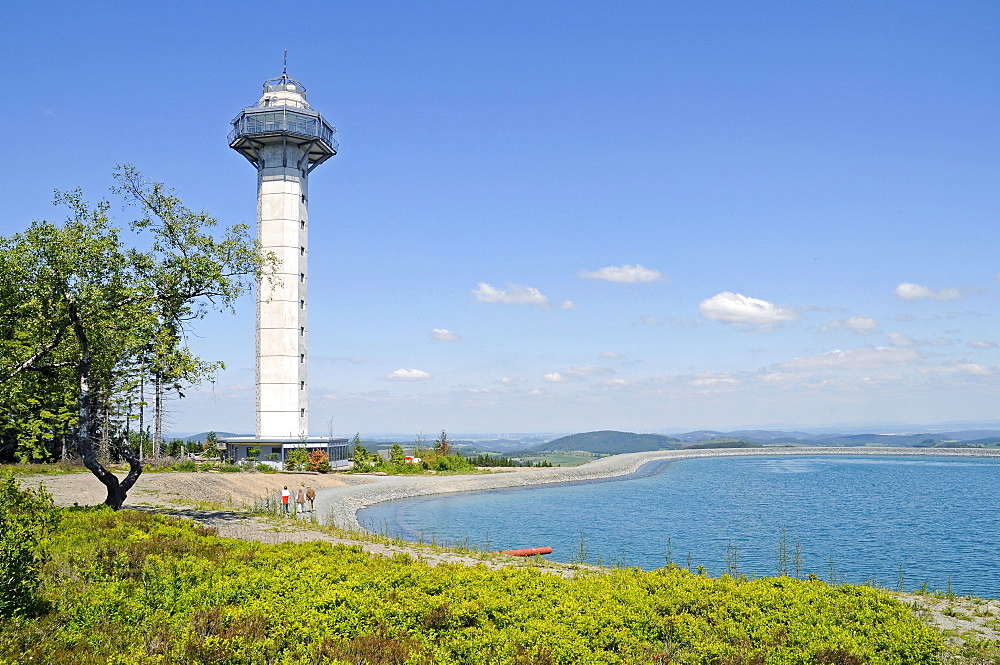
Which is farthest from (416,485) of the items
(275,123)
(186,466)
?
(275,123)

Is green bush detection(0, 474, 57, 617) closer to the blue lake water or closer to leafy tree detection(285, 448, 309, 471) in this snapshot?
the blue lake water

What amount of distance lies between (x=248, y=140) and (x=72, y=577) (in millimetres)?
52082

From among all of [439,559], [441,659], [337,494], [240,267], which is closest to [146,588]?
[441,659]

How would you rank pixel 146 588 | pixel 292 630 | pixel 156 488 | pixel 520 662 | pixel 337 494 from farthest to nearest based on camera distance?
1. pixel 337 494
2. pixel 156 488
3. pixel 146 588
4. pixel 292 630
5. pixel 520 662

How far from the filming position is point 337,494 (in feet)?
137

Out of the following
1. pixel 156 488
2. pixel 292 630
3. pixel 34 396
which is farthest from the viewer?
pixel 156 488

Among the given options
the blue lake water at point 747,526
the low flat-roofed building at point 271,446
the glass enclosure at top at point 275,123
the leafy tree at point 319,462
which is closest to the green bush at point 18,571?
the blue lake water at point 747,526

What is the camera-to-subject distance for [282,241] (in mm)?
56750

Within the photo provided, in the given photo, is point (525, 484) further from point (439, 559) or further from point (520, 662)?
point (520, 662)

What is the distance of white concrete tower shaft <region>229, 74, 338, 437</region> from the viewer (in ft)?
183

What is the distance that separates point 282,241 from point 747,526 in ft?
139

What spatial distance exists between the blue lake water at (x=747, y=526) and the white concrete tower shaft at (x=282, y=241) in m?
17.5

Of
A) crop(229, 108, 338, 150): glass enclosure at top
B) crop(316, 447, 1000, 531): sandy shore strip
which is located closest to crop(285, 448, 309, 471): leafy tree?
crop(316, 447, 1000, 531): sandy shore strip

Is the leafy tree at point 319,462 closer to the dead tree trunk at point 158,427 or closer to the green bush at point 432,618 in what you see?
the dead tree trunk at point 158,427
